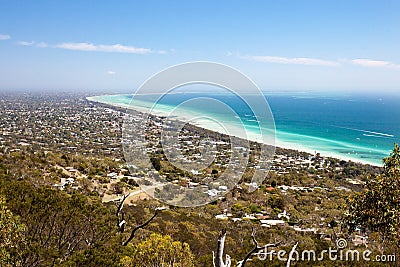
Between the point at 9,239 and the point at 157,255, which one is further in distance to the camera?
the point at 157,255

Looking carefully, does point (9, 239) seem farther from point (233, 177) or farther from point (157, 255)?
point (233, 177)

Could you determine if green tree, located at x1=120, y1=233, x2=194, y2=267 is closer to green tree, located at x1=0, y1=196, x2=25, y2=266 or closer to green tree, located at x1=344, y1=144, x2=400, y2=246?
green tree, located at x1=0, y1=196, x2=25, y2=266

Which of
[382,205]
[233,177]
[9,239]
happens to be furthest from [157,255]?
[382,205]

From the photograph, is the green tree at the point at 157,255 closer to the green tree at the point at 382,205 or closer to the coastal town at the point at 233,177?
the coastal town at the point at 233,177

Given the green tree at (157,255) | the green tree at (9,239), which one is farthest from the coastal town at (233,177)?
the green tree at (9,239)

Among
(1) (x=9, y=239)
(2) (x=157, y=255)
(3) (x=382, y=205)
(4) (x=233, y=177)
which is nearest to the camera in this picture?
(3) (x=382, y=205)

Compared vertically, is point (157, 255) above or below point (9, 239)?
below

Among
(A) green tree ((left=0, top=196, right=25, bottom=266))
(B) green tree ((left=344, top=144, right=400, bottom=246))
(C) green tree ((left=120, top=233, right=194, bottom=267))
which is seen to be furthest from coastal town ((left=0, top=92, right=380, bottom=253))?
(A) green tree ((left=0, top=196, right=25, bottom=266))
